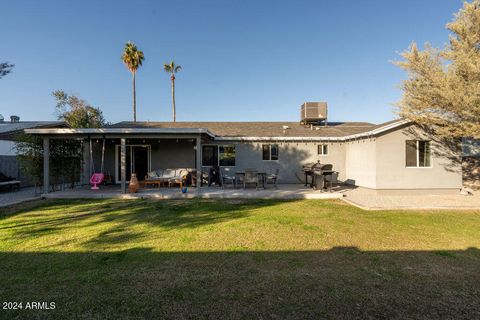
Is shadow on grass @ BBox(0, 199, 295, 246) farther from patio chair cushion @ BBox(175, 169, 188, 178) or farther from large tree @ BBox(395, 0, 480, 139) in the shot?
large tree @ BBox(395, 0, 480, 139)

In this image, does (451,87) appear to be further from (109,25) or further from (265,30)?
(109,25)

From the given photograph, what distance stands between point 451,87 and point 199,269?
10.8 m

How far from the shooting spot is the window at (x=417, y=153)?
1078 centimetres

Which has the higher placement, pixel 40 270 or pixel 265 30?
pixel 265 30

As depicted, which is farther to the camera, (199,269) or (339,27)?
(339,27)

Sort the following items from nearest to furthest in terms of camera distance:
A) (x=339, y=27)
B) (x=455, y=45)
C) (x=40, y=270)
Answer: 1. (x=40, y=270)
2. (x=455, y=45)
3. (x=339, y=27)

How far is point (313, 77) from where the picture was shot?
19.2 m

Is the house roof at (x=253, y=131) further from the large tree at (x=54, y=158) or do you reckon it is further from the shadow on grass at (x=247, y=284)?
the shadow on grass at (x=247, y=284)

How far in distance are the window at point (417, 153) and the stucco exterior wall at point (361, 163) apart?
156 cm

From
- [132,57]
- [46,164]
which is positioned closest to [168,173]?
[46,164]

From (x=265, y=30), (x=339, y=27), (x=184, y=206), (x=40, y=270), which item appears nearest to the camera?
(x=40, y=270)

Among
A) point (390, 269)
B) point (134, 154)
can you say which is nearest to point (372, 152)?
point (390, 269)

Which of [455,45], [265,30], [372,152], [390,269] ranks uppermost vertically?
[265,30]

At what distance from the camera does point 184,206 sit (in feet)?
26.8
